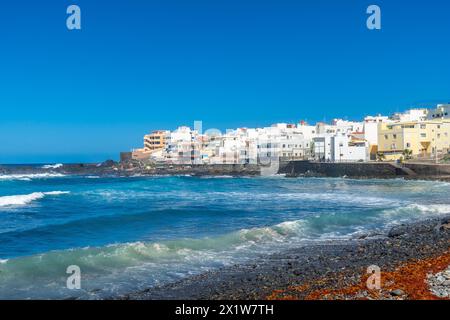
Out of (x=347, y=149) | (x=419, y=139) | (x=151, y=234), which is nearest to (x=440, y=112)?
(x=419, y=139)

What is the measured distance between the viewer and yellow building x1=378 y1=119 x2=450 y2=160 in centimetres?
6278

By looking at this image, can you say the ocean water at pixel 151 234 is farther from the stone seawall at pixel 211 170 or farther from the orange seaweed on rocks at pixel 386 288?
the stone seawall at pixel 211 170

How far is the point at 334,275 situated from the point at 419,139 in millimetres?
58324

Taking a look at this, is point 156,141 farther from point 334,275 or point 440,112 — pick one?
point 334,275

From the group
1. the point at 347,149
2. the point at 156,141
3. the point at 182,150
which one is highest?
the point at 156,141

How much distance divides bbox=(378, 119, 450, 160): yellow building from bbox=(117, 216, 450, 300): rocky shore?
168 ft

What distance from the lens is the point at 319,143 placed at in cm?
8088

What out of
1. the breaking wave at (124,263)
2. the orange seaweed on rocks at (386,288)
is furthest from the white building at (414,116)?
the orange seaweed on rocks at (386,288)

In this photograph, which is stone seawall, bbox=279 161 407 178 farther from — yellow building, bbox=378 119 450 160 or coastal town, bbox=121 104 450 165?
yellow building, bbox=378 119 450 160

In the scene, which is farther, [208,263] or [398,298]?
[208,263]

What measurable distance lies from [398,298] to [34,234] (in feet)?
48.1
